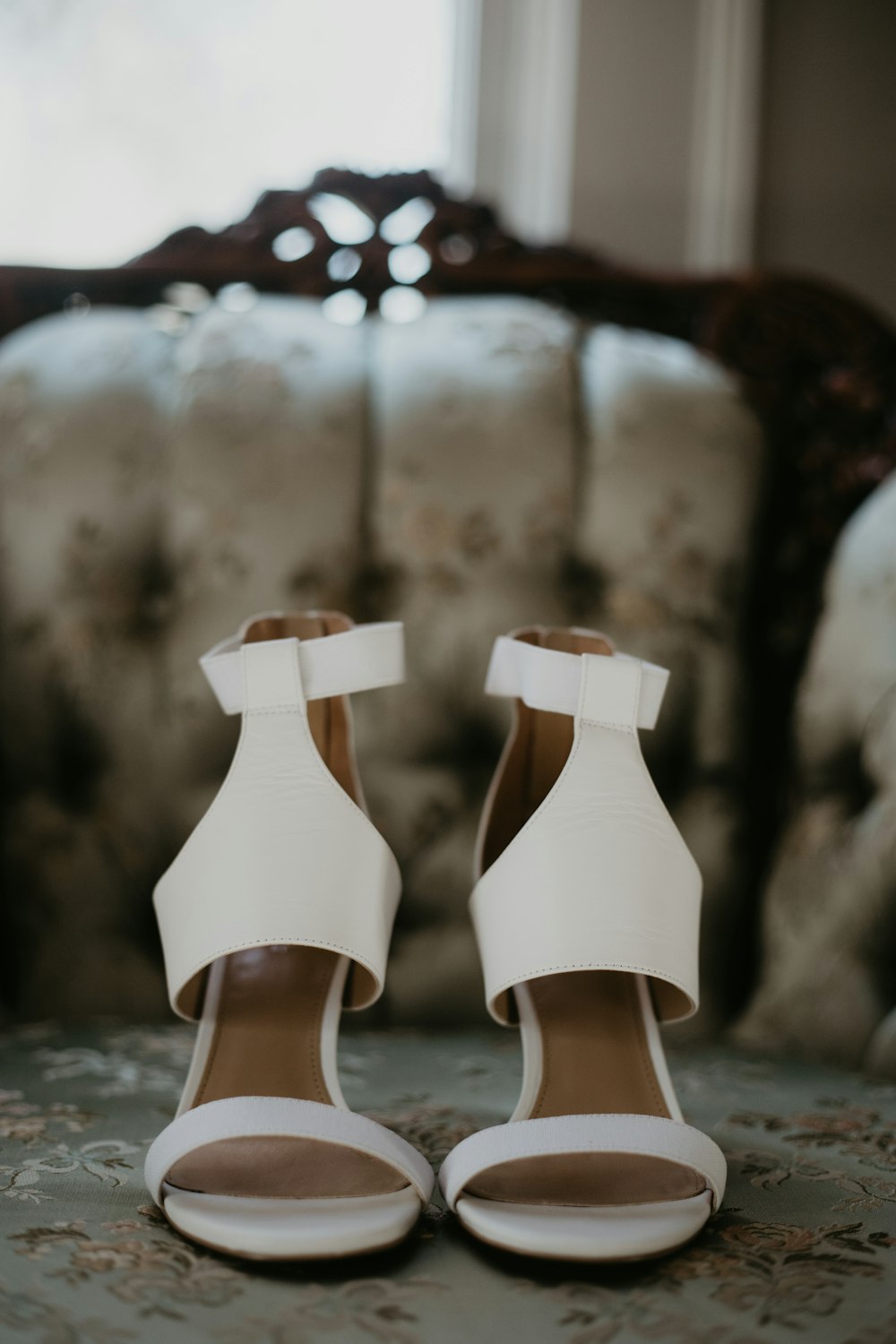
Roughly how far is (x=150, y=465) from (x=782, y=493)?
0.56 m

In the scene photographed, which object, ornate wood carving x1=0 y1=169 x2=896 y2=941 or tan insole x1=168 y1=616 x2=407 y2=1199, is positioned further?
ornate wood carving x1=0 y1=169 x2=896 y2=941

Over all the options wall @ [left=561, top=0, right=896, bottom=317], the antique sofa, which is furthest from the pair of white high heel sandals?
wall @ [left=561, top=0, right=896, bottom=317]

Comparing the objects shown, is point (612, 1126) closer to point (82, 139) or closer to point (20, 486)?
point (20, 486)

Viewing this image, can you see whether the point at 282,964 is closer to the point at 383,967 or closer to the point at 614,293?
the point at 383,967

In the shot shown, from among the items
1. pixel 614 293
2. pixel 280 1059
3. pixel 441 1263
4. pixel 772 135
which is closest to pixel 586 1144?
pixel 441 1263

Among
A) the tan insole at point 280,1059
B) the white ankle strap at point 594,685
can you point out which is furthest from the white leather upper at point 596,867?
the tan insole at point 280,1059

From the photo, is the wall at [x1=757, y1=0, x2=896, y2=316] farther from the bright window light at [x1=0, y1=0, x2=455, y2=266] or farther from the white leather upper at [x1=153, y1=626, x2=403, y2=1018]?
the white leather upper at [x1=153, y1=626, x2=403, y2=1018]

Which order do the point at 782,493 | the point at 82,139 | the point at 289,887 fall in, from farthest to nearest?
the point at 82,139 < the point at 782,493 < the point at 289,887

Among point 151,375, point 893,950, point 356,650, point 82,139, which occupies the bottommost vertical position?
point 893,950

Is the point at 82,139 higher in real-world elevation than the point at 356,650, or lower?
higher

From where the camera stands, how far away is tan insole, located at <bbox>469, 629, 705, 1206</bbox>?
1.49 ft

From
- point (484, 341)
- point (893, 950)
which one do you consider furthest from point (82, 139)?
point (893, 950)

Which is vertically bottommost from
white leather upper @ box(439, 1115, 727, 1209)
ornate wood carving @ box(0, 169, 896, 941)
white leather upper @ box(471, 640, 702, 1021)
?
white leather upper @ box(439, 1115, 727, 1209)

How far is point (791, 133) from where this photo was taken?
126 centimetres
